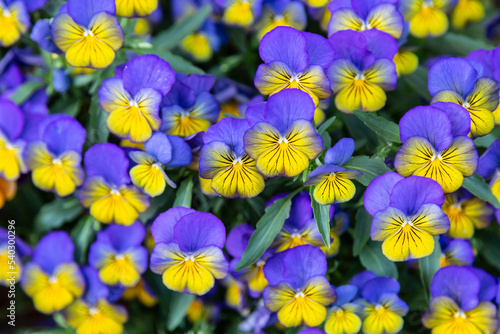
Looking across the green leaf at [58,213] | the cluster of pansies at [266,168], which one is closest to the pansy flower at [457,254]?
the cluster of pansies at [266,168]

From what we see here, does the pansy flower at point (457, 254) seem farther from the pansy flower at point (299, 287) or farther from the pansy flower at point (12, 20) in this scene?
the pansy flower at point (12, 20)

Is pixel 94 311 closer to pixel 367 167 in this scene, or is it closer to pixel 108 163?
pixel 108 163

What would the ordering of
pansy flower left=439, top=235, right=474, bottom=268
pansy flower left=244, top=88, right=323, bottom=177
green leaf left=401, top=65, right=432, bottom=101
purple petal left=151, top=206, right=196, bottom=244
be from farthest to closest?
green leaf left=401, top=65, right=432, bottom=101, pansy flower left=439, top=235, right=474, bottom=268, purple petal left=151, top=206, right=196, bottom=244, pansy flower left=244, top=88, right=323, bottom=177

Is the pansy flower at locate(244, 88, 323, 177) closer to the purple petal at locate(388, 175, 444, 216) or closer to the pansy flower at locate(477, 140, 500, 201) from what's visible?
the purple petal at locate(388, 175, 444, 216)

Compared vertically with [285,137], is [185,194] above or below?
below

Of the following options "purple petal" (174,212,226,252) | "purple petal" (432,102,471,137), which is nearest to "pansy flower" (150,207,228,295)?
"purple petal" (174,212,226,252)

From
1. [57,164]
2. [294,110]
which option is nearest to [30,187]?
[57,164]

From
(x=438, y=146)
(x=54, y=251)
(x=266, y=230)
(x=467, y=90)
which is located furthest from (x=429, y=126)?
(x=54, y=251)
